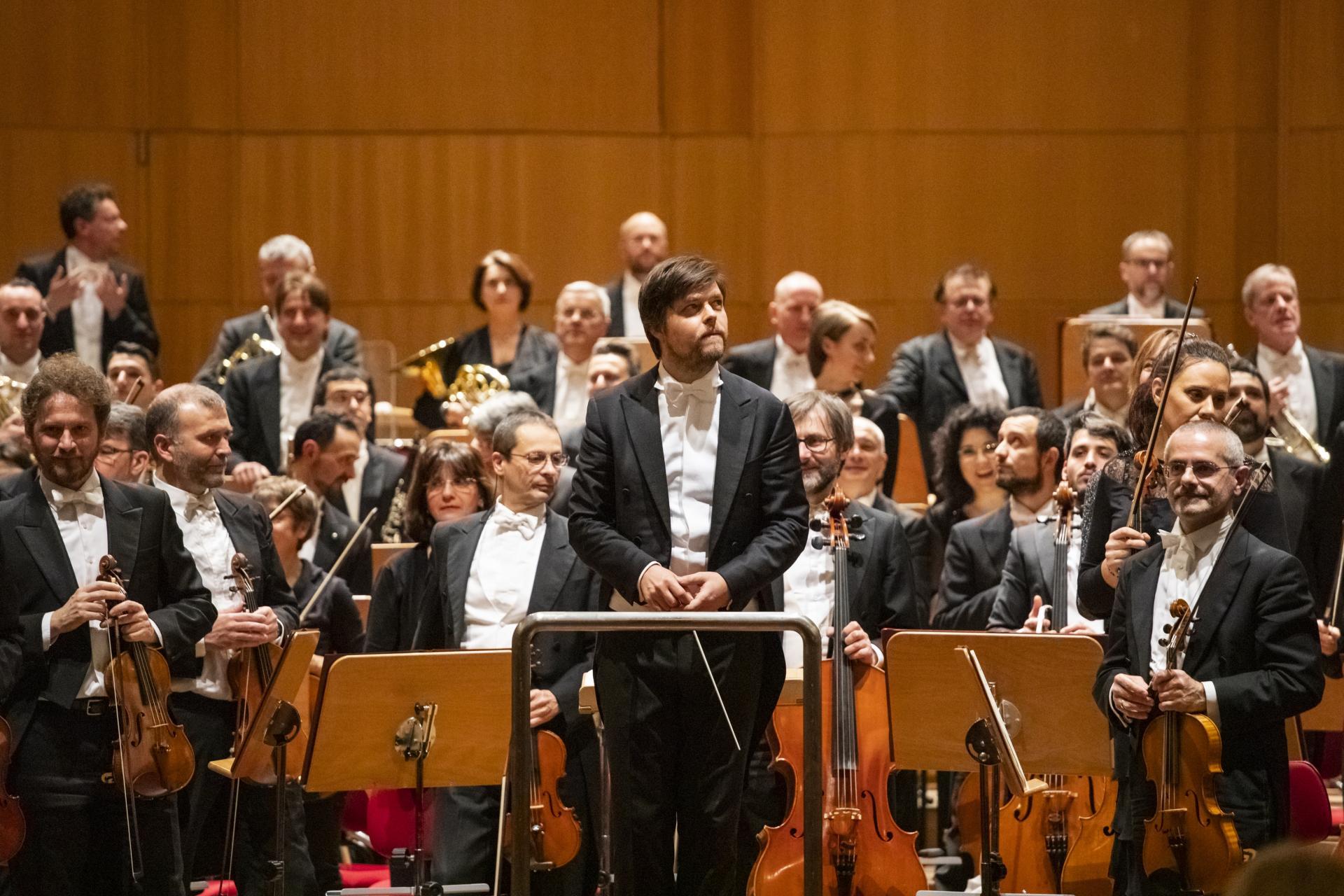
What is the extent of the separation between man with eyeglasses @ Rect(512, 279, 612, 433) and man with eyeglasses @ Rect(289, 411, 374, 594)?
2.92ft

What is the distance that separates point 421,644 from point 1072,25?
16.2ft

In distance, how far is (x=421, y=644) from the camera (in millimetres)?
4500

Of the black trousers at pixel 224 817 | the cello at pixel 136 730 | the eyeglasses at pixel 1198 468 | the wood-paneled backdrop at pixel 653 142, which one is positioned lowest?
the black trousers at pixel 224 817

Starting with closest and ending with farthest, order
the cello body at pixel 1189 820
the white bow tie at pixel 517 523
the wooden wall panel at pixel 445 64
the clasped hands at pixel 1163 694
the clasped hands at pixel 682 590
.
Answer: the clasped hands at pixel 682 590 → the cello body at pixel 1189 820 → the clasped hands at pixel 1163 694 → the white bow tie at pixel 517 523 → the wooden wall panel at pixel 445 64

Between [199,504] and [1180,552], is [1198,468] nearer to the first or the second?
[1180,552]

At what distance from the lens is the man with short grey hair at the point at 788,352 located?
6.57m

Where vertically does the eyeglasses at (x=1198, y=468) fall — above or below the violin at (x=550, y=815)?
above

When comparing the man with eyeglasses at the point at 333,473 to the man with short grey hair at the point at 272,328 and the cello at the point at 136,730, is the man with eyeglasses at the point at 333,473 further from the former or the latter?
the cello at the point at 136,730

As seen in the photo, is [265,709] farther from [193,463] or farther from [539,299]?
[539,299]

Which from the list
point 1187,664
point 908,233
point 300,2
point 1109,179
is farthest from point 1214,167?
point 1187,664

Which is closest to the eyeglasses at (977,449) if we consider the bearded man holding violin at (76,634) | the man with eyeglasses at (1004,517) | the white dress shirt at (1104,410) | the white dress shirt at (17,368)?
the white dress shirt at (1104,410)

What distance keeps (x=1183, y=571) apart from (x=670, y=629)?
125cm

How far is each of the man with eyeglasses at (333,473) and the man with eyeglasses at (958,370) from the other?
1.97 m

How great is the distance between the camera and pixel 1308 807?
4133 millimetres
